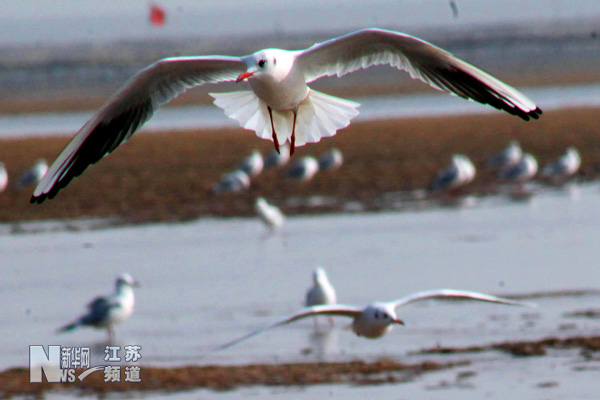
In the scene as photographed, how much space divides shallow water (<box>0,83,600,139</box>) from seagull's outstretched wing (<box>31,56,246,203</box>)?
86.2ft

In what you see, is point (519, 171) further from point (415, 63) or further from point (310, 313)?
point (415, 63)

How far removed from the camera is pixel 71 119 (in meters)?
48.3

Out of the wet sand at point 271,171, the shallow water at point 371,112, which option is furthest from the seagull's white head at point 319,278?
the shallow water at point 371,112

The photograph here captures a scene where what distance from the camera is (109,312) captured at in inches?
480

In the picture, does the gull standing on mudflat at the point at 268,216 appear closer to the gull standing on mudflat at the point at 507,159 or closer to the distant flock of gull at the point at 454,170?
the distant flock of gull at the point at 454,170

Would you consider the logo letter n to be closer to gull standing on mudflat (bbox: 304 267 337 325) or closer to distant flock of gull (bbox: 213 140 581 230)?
gull standing on mudflat (bbox: 304 267 337 325)

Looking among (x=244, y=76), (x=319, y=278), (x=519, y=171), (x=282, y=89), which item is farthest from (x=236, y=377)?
(x=519, y=171)

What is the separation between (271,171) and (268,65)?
63.4ft

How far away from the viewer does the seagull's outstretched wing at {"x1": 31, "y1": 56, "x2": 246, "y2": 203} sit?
6945mm

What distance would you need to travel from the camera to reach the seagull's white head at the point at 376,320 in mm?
9922

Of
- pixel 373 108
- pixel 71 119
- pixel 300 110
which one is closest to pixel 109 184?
pixel 300 110

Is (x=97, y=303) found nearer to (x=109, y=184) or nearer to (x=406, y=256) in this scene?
(x=406, y=256)

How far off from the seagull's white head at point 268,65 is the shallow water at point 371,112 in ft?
88.0

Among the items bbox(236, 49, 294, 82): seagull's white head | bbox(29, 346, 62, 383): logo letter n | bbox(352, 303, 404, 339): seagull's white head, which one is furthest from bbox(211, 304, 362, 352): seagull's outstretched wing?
bbox(236, 49, 294, 82): seagull's white head
